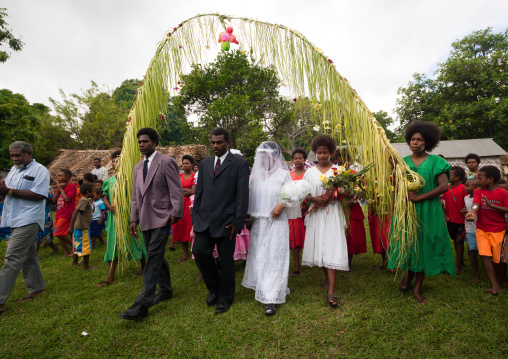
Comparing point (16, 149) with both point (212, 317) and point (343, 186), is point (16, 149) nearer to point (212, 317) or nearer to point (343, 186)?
point (212, 317)

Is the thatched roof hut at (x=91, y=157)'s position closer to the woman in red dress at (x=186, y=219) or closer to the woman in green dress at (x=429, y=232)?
the woman in red dress at (x=186, y=219)

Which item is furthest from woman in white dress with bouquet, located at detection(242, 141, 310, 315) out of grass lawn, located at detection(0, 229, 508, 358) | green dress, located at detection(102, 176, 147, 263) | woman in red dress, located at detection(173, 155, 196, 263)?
woman in red dress, located at detection(173, 155, 196, 263)

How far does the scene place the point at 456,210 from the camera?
5180mm

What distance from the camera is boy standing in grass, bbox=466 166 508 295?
4.02m

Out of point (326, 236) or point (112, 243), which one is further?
point (112, 243)

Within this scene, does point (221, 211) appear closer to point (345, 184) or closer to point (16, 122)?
point (345, 184)

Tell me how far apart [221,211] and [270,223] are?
690mm

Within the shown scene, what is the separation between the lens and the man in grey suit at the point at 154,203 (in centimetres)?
377

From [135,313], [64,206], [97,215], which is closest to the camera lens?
[135,313]

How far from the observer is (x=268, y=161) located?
13.2ft

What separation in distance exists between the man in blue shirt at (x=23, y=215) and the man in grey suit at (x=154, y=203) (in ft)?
4.59

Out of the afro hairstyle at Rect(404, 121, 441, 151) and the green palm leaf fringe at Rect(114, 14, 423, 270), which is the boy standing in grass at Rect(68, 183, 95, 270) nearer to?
the green palm leaf fringe at Rect(114, 14, 423, 270)

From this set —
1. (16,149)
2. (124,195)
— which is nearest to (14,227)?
(16,149)

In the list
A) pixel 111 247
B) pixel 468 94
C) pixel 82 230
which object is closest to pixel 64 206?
pixel 82 230
